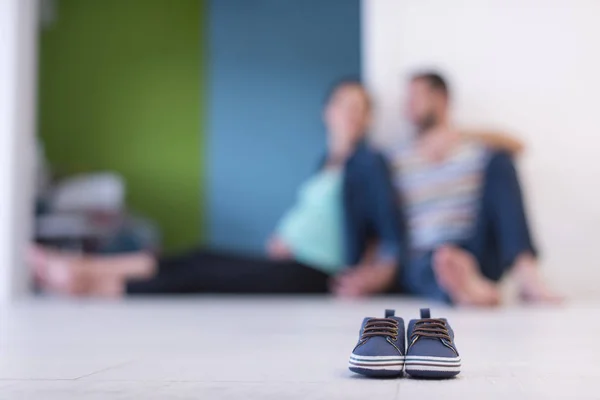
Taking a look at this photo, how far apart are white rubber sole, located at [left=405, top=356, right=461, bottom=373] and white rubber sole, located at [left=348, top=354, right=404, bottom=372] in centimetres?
2

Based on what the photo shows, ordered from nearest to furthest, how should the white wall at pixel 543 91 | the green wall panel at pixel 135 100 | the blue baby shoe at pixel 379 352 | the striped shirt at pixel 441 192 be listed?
the blue baby shoe at pixel 379 352 → the striped shirt at pixel 441 192 → the white wall at pixel 543 91 → the green wall panel at pixel 135 100

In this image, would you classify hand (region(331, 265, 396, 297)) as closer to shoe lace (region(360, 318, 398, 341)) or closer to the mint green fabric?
the mint green fabric

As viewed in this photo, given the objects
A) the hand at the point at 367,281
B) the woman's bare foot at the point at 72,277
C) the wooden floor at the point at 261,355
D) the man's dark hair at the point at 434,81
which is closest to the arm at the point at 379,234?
the hand at the point at 367,281

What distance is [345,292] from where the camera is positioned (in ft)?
13.4

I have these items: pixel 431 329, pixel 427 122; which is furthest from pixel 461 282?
pixel 431 329

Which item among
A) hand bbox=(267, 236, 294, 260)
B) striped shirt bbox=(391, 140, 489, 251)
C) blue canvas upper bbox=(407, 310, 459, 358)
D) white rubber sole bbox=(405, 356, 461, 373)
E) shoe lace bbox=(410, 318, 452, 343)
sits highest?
striped shirt bbox=(391, 140, 489, 251)

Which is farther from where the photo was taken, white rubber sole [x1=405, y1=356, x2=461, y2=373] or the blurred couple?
the blurred couple

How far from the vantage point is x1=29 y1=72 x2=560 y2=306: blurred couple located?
144 inches

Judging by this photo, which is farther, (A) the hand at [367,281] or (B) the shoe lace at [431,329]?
(A) the hand at [367,281]

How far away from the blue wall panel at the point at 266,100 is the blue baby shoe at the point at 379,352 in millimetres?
4602

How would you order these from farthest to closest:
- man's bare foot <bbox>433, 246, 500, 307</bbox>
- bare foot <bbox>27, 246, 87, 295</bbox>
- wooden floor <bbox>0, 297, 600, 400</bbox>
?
bare foot <bbox>27, 246, 87, 295</bbox>, man's bare foot <bbox>433, 246, 500, 307</bbox>, wooden floor <bbox>0, 297, 600, 400</bbox>

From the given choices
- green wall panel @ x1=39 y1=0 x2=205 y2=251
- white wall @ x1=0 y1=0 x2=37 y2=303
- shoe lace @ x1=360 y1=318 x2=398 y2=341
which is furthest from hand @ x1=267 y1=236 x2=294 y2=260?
shoe lace @ x1=360 y1=318 x2=398 y2=341

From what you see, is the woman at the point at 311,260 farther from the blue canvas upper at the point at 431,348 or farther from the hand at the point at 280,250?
the blue canvas upper at the point at 431,348

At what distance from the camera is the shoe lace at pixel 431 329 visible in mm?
1429
